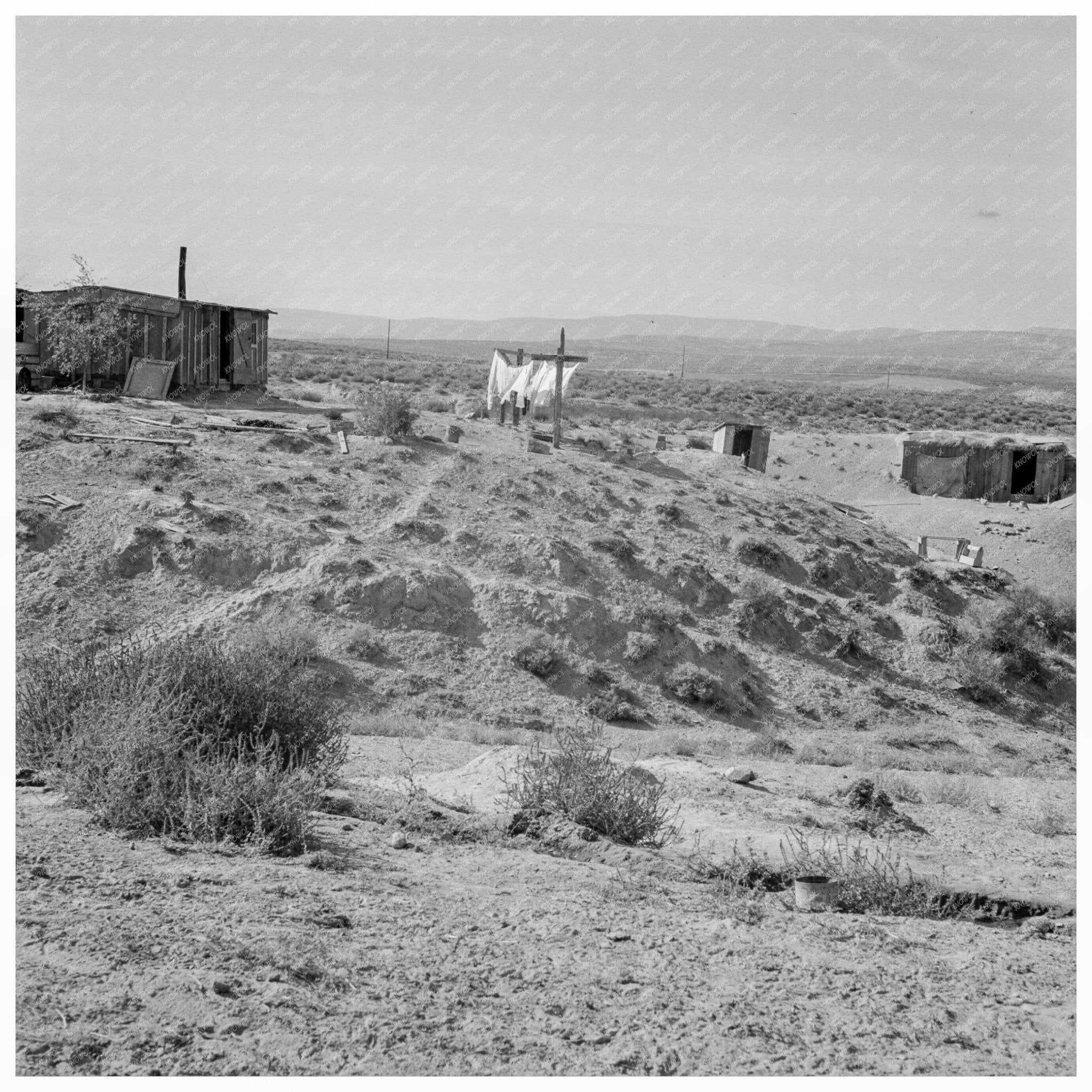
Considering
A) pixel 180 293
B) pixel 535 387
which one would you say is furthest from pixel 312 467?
pixel 180 293

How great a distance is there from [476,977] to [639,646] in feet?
48.1

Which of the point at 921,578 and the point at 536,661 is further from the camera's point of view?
the point at 921,578

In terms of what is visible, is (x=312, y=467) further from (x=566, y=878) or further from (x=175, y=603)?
(x=566, y=878)

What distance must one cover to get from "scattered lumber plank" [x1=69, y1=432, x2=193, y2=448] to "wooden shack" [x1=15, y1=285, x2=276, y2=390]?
515 centimetres

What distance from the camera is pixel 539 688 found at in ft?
61.1

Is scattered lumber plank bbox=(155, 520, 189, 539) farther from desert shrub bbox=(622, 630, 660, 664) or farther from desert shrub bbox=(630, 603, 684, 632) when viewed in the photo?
desert shrub bbox=(630, 603, 684, 632)

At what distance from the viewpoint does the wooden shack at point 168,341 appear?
1088 inches

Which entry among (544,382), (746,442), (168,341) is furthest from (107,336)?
(746,442)

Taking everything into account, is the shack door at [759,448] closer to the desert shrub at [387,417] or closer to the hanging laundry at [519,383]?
the hanging laundry at [519,383]

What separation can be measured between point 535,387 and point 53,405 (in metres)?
11.7

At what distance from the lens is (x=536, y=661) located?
62.0ft

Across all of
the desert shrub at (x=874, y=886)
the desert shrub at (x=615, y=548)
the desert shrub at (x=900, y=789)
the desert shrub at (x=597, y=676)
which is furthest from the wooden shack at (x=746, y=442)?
the desert shrub at (x=874, y=886)

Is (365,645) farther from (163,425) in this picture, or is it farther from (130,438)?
(163,425)

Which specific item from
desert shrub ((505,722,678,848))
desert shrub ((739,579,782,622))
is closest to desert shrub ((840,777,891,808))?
desert shrub ((505,722,678,848))
